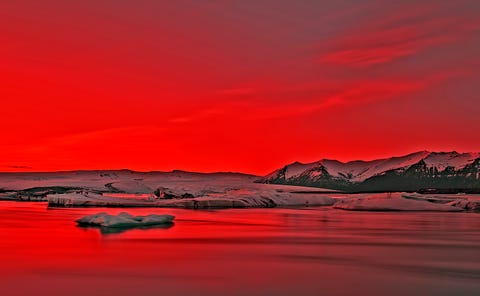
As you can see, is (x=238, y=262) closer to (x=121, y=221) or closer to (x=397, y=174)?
A: (x=121, y=221)

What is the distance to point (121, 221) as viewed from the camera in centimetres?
1995

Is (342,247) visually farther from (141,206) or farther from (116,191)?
(116,191)

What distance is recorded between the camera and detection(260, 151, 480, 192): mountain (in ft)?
382

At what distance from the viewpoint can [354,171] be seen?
125938mm

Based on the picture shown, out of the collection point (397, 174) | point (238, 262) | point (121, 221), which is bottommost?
point (238, 262)

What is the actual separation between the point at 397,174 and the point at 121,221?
A: 10704 centimetres

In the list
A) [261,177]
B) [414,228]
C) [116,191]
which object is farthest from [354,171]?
[414,228]

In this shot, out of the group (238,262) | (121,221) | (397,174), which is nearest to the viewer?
(238,262)

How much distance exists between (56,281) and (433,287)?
5982 millimetres

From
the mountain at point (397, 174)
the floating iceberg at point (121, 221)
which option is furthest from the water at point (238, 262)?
the mountain at point (397, 174)

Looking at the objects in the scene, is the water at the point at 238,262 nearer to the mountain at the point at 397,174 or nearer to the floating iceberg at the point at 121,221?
the floating iceberg at the point at 121,221

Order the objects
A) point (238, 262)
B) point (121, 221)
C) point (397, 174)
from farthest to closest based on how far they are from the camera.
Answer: point (397, 174) < point (121, 221) < point (238, 262)

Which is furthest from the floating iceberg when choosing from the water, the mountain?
the mountain

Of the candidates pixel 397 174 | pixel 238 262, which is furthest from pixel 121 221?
pixel 397 174
